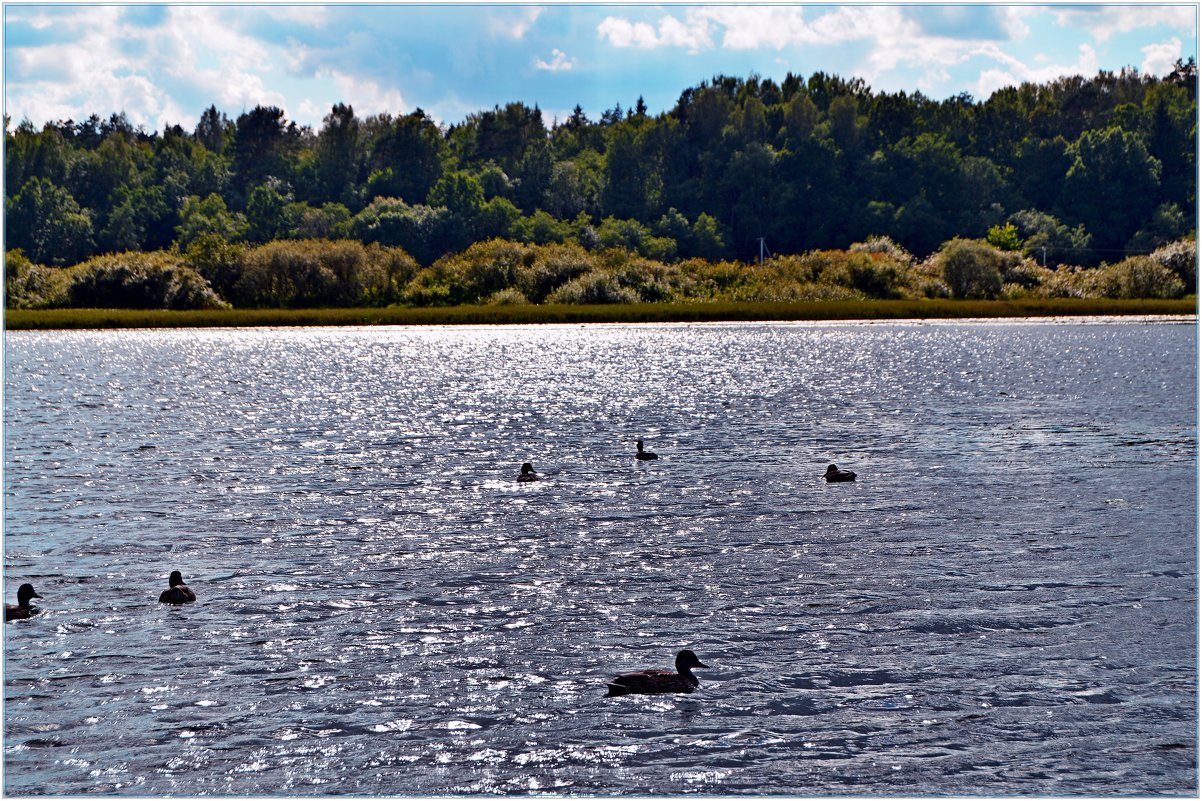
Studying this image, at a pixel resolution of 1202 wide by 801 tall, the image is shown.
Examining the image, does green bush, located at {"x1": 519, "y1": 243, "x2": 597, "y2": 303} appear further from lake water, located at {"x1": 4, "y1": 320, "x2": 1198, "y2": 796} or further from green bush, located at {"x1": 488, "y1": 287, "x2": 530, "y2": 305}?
lake water, located at {"x1": 4, "y1": 320, "x2": 1198, "y2": 796}

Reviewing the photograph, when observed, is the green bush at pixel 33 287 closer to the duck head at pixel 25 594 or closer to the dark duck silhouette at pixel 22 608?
the duck head at pixel 25 594

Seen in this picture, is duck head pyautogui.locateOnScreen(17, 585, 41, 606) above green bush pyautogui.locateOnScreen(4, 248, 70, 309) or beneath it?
beneath

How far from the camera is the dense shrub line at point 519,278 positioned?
153 metres

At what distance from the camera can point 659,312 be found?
6097 inches

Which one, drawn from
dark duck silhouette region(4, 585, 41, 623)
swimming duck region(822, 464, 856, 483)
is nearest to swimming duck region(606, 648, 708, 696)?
dark duck silhouette region(4, 585, 41, 623)

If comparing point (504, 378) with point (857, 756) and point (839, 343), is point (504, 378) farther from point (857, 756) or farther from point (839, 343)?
point (857, 756)

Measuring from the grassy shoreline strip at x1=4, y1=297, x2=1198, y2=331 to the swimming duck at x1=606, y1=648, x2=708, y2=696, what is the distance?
5168 inches

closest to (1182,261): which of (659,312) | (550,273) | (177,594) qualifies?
(659,312)

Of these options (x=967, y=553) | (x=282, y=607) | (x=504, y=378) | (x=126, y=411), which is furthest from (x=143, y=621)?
(x=504, y=378)

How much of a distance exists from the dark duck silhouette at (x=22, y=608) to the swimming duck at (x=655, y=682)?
9.89m

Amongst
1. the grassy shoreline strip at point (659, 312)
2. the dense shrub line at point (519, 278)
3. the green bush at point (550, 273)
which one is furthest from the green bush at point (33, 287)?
the green bush at point (550, 273)

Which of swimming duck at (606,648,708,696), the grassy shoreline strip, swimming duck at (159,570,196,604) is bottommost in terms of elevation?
swimming duck at (606,648,708,696)

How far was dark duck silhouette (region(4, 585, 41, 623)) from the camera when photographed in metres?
22.1

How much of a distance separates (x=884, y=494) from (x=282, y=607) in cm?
1666
